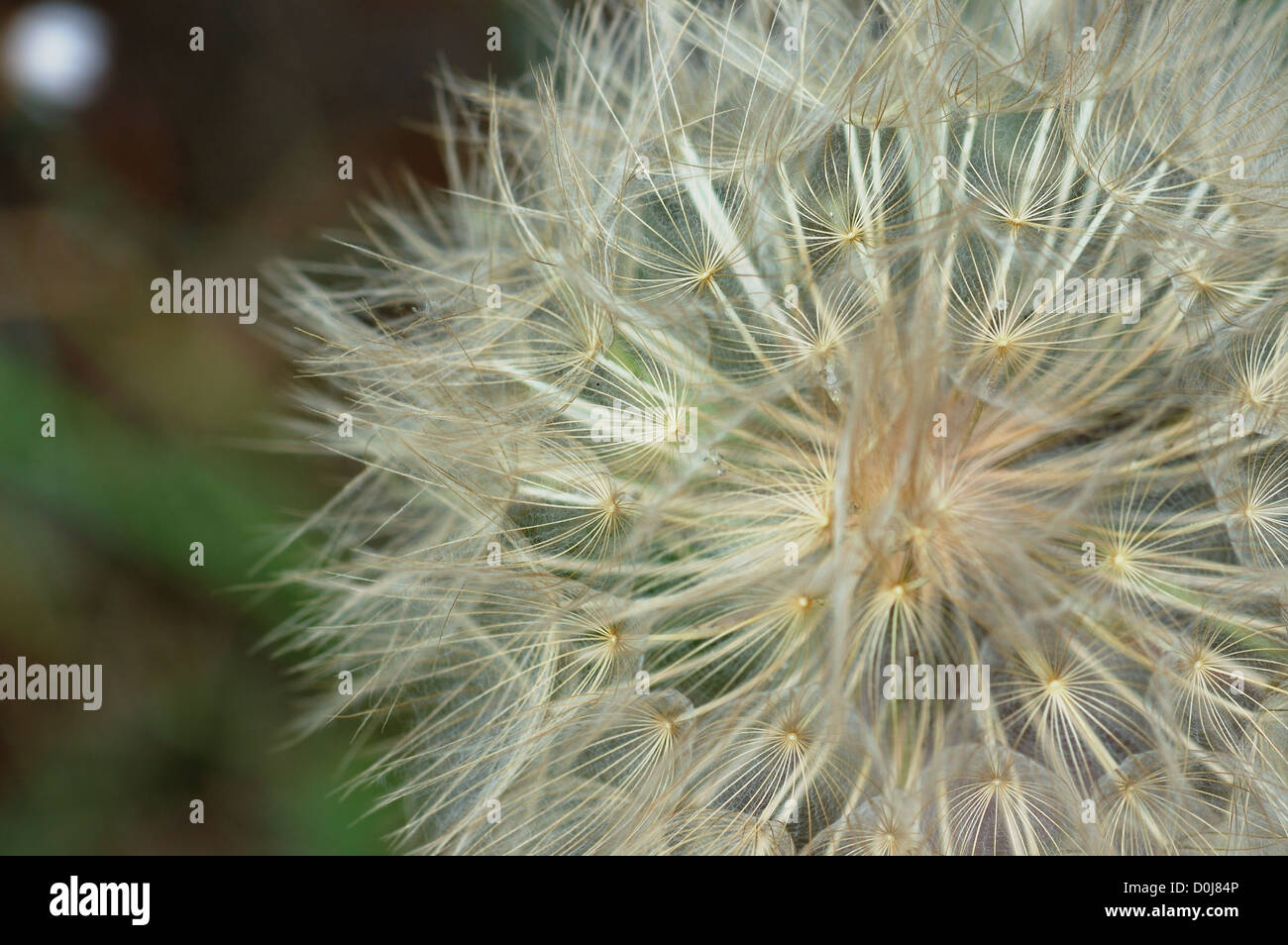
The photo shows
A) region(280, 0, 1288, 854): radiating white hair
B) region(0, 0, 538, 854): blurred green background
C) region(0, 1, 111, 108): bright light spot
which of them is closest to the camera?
region(280, 0, 1288, 854): radiating white hair

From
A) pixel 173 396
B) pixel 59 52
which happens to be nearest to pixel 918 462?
pixel 173 396

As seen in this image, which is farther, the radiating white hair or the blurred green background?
the blurred green background

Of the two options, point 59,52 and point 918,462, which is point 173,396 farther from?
point 918,462

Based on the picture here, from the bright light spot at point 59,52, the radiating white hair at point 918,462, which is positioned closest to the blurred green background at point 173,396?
the bright light spot at point 59,52

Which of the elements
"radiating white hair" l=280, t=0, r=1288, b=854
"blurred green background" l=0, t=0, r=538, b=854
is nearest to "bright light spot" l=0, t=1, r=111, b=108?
"blurred green background" l=0, t=0, r=538, b=854

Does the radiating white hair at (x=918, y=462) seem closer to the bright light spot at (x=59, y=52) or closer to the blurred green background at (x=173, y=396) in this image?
the blurred green background at (x=173, y=396)

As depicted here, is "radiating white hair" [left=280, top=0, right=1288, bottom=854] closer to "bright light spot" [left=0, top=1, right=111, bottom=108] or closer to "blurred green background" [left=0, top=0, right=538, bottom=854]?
"blurred green background" [left=0, top=0, right=538, bottom=854]
